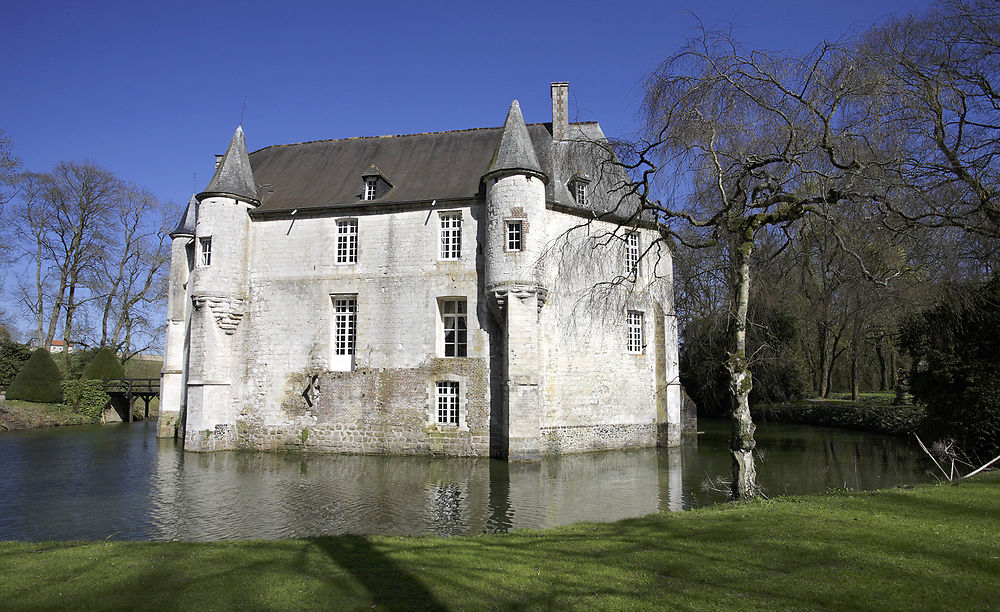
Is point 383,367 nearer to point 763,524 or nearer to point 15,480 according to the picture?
point 15,480

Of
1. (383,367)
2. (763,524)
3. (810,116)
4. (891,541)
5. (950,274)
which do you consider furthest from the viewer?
(383,367)

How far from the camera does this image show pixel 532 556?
5801 mm

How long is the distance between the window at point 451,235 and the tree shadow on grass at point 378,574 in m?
12.3

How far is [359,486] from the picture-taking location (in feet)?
42.8

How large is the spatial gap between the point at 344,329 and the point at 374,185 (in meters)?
4.71

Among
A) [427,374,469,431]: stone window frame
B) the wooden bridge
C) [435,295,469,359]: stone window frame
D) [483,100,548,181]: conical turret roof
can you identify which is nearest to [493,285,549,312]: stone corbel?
[435,295,469,359]: stone window frame

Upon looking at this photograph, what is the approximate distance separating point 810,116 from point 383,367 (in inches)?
520

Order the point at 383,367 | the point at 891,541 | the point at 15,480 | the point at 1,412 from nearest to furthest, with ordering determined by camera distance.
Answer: the point at 891,541 → the point at 15,480 → the point at 383,367 → the point at 1,412

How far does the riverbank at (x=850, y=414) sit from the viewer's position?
20938 millimetres

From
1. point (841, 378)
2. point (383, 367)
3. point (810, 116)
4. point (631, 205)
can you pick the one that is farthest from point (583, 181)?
point (841, 378)

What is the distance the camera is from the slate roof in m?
18.8

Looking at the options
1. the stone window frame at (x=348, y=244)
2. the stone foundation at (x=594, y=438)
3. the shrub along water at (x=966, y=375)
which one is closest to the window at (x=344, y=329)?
the stone window frame at (x=348, y=244)

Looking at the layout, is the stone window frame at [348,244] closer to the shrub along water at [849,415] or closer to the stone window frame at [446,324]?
the stone window frame at [446,324]

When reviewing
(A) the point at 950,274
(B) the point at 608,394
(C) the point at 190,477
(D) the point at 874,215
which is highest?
(D) the point at 874,215
